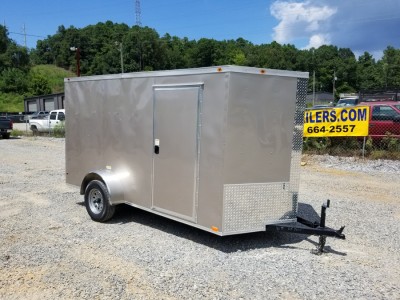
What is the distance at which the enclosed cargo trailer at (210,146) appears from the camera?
521 cm

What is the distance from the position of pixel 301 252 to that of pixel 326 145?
904 centimetres

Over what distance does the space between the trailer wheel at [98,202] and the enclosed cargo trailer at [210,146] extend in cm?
2

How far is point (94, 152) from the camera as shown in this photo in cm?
729

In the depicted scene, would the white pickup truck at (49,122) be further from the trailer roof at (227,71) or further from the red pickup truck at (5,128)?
the trailer roof at (227,71)

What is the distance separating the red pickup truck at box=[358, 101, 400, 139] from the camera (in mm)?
13281

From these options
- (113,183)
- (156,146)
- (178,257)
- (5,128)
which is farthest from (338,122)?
(5,128)

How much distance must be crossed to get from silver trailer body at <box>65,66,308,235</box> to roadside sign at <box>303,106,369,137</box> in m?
7.68

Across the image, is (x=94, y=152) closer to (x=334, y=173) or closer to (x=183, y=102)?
(x=183, y=102)

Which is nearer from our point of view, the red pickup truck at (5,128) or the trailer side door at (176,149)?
the trailer side door at (176,149)

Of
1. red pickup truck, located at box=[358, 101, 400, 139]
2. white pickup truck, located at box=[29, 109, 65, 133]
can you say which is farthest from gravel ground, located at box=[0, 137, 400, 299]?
white pickup truck, located at box=[29, 109, 65, 133]

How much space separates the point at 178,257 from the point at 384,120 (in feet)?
35.8

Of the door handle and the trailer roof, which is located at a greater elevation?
the trailer roof

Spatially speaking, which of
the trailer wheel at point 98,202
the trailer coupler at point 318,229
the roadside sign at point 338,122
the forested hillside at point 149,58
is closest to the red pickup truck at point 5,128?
the roadside sign at point 338,122

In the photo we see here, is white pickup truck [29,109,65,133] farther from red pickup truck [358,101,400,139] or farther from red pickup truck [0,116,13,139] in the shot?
red pickup truck [358,101,400,139]
